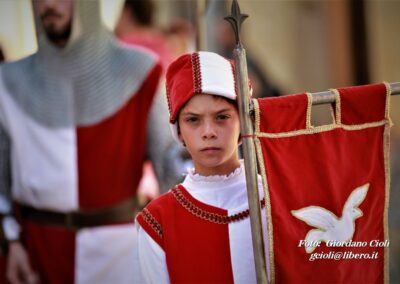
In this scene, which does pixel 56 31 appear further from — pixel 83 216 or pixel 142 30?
pixel 142 30

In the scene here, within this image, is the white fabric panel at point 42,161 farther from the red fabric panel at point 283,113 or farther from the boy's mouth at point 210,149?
the red fabric panel at point 283,113

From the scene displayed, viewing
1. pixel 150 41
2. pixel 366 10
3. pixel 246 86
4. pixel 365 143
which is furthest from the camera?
pixel 366 10

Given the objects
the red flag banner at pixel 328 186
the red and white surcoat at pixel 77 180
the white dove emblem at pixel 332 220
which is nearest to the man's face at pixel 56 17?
the red and white surcoat at pixel 77 180

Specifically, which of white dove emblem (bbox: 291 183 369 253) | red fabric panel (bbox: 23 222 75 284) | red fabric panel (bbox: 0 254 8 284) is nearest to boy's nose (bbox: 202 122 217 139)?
white dove emblem (bbox: 291 183 369 253)

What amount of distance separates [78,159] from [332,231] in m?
2.01

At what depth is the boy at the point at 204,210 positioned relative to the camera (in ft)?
8.31

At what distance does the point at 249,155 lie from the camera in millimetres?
2326

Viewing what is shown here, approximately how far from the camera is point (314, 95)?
242 cm

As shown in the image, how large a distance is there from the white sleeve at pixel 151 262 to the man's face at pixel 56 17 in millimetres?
1901

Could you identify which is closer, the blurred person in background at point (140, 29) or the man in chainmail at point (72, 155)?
the man in chainmail at point (72, 155)

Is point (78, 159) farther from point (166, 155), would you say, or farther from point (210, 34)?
point (210, 34)

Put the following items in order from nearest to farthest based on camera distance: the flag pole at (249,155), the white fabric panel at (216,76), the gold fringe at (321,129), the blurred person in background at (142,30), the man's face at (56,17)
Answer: the flag pole at (249,155)
the gold fringe at (321,129)
the white fabric panel at (216,76)
the man's face at (56,17)
the blurred person in background at (142,30)

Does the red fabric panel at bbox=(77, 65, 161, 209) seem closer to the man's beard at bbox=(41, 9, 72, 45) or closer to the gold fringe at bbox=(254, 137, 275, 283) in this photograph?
→ the man's beard at bbox=(41, 9, 72, 45)

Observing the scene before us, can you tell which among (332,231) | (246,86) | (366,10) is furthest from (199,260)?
(366,10)
